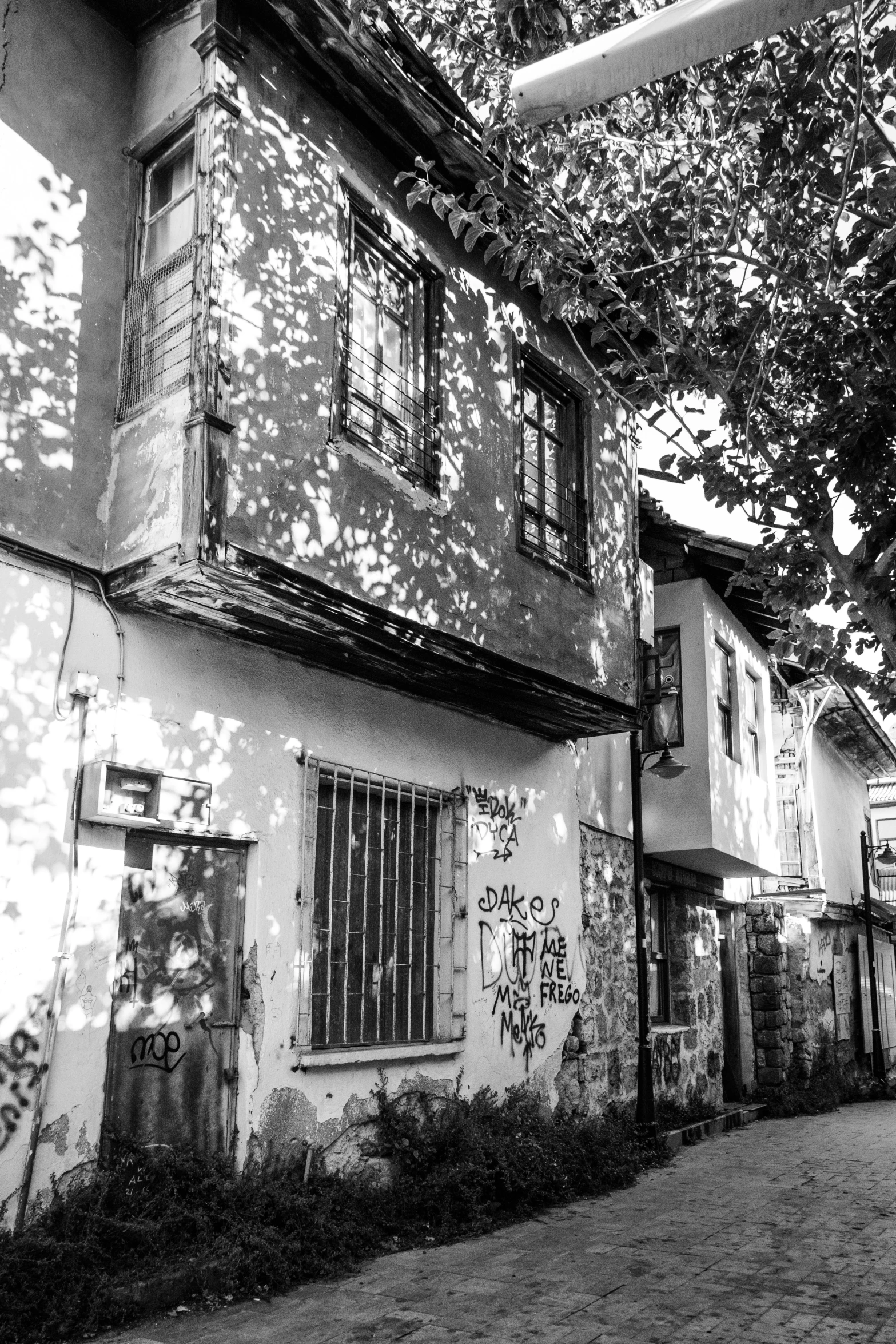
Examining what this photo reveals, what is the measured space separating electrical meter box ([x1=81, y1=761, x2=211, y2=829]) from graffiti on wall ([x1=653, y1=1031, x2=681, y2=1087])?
7079 mm

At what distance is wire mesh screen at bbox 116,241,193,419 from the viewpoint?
6363 mm

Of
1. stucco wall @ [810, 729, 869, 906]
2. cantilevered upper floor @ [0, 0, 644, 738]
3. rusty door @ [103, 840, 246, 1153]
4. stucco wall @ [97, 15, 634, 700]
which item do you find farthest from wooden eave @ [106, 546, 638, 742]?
stucco wall @ [810, 729, 869, 906]

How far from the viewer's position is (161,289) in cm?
655

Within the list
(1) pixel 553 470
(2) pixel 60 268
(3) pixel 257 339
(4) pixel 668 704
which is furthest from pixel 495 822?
(2) pixel 60 268

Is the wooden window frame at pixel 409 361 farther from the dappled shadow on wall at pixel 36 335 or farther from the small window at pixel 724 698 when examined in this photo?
the small window at pixel 724 698

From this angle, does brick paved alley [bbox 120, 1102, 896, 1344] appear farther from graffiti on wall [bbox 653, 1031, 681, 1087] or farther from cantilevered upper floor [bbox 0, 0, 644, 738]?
cantilevered upper floor [bbox 0, 0, 644, 738]

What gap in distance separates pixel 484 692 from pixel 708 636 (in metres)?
4.82

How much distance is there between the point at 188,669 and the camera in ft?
21.7

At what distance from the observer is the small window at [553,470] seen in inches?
380

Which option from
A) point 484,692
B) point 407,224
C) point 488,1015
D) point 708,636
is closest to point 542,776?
point 484,692

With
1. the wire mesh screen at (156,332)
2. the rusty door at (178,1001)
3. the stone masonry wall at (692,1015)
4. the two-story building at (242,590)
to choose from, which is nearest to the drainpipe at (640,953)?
the stone masonry wall at (692,1015)

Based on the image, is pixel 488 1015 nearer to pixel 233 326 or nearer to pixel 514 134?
pixel 233 326

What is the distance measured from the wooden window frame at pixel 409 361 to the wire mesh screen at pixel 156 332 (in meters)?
1.07

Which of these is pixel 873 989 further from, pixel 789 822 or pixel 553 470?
pixel 553 470
